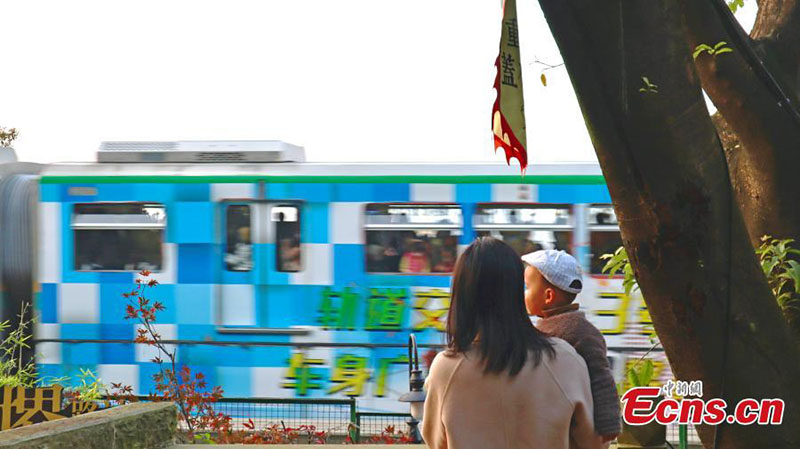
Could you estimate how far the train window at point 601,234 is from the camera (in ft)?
35.8

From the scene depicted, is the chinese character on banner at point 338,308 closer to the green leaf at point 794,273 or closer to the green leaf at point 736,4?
the green leaf at point 736,4

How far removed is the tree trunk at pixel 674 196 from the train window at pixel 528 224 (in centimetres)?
752

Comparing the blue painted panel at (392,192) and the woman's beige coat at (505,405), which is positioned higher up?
the blue painted panel at (392,192)

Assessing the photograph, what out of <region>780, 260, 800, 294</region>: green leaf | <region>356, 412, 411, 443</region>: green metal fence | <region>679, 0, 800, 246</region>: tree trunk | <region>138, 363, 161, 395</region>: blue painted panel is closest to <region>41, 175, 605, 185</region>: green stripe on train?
<region>138, 363, 161, 395</region>: blue painted panel

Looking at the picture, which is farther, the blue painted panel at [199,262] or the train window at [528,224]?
the blue painted panel at [199,262]

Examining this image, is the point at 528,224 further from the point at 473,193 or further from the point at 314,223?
the point at 314,223

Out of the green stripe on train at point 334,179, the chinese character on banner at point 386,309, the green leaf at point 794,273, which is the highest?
the green stripe on train at point 334,179

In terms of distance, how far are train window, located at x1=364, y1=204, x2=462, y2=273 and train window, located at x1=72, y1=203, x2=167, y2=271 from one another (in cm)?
267

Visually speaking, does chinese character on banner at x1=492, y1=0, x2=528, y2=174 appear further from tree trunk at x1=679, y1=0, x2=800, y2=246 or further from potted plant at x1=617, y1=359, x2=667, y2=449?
potted plant at x1=617, y1=359, x2=667, y2=449

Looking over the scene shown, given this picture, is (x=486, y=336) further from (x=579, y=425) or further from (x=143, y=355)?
(x=143, y=355)

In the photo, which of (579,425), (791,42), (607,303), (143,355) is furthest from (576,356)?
(143,355)

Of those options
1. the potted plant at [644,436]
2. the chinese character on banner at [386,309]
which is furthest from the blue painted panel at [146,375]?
the potted plant at [644,436]

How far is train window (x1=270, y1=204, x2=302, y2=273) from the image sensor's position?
37.0ft

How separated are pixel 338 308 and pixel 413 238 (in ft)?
4.09
